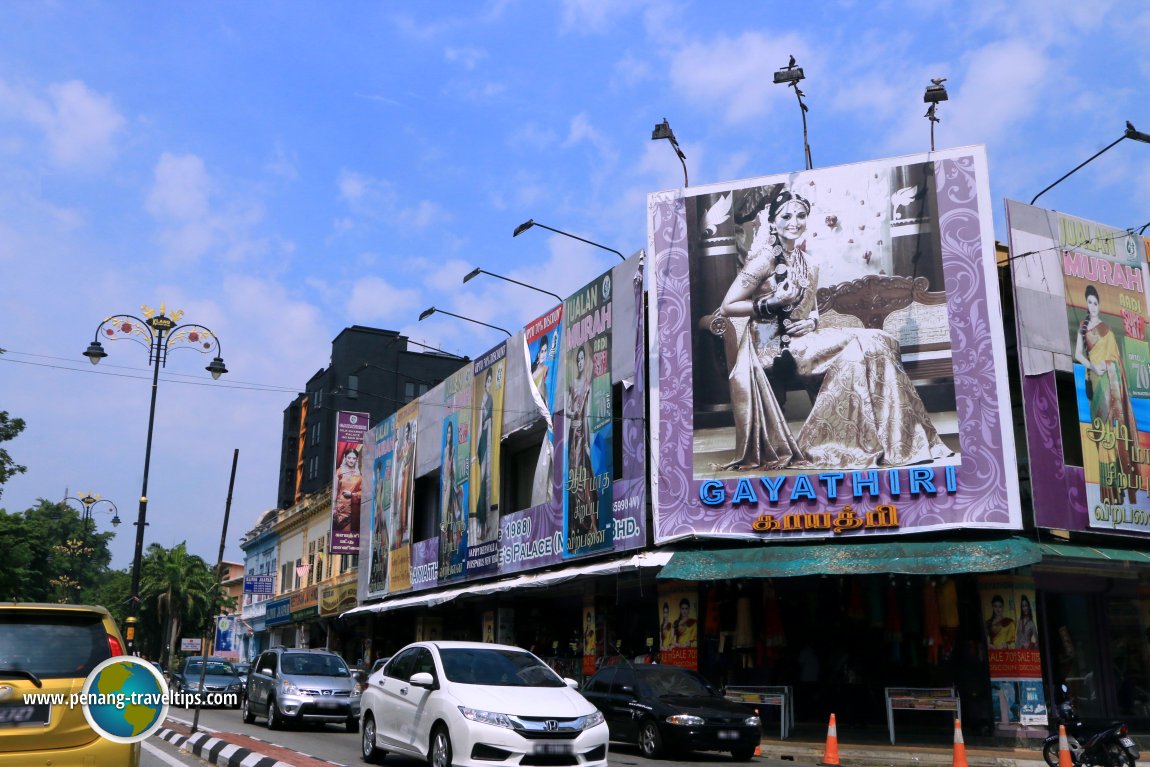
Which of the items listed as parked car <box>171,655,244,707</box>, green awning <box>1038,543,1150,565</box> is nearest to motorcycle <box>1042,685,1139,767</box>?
green awning <box>1038,543,1150,565</box>

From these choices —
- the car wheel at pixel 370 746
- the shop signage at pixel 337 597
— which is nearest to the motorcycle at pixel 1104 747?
the car wheel at pixel 370 746

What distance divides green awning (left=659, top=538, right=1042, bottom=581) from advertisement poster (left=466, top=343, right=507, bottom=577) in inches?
411

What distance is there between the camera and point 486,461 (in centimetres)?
3191

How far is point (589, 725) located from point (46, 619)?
5.90m

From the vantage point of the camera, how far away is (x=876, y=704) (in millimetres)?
22109

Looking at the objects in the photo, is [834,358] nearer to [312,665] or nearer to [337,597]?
[312,665]

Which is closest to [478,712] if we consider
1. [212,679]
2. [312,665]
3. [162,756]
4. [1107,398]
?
[162,756]

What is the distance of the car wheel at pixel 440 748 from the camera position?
1104 cm

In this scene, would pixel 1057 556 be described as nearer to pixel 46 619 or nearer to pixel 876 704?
pixel 876 704

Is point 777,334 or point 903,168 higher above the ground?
point 903,168

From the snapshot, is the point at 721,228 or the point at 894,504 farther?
the point at 721,228

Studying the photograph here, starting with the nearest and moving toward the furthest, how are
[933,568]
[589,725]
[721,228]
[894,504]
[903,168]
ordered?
1. [589,725]
2. [933,568]
3. [894,504]
4. [903,168]
5. [721,228]

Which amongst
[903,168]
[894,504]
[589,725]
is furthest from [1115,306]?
[589,725]

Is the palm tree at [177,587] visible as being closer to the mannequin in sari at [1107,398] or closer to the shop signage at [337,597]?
the shop signage at [337,597]
